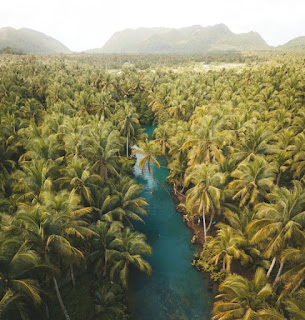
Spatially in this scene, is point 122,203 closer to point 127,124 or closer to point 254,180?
point 254,180

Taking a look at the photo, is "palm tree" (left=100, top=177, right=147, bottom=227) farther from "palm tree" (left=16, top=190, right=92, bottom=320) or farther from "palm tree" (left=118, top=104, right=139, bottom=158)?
"palm tree" (left=118, top=104, right=139, bottom=158)

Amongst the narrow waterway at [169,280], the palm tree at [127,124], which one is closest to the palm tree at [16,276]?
the narrow waterway at [169,280]

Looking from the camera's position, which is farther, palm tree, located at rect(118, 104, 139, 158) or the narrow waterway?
palm tree, located at rect(118, 104, 139, 158)

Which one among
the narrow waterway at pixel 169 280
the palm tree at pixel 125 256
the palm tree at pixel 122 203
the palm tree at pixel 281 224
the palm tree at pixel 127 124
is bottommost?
the narrow waterway at pixel 169 280

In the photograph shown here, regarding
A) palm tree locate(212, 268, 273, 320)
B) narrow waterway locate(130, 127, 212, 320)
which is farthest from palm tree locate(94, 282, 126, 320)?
palm tree locate(212, 268, 273, 320)

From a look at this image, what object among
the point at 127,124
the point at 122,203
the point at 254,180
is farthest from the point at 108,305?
the point at 127,124

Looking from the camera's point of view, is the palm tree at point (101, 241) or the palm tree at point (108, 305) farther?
the palm tree at point (101, 241)

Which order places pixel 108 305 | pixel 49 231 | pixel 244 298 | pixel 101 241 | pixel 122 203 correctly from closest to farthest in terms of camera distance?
pixel 244 298, pixel 49 231, pixel 108 305, pixel 101 241, pixel 122 203

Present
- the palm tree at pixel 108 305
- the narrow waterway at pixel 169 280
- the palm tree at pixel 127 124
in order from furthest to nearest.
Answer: the palm tree at pixel 127 124 → the narrow waterway at pixel 169 280 → the palm tree at pixel 108 305

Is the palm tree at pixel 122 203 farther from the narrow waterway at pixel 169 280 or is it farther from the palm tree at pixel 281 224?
the palm tree at pixel 281 224

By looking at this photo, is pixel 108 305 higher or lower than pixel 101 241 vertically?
lower
